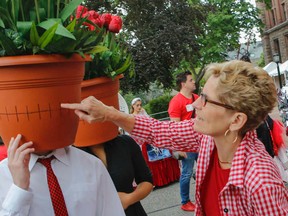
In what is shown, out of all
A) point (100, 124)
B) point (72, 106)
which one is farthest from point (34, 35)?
point (100, 124)

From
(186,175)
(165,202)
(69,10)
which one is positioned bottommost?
(165,202)

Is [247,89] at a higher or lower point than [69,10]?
lower

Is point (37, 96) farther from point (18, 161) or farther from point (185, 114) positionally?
point (185, 114)

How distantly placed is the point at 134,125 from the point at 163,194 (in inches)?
181

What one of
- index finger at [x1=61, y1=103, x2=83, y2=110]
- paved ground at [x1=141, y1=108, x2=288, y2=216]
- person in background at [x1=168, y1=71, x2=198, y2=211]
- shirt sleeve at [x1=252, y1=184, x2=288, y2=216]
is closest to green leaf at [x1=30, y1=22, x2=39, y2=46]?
index finger at [x1=61, y1=103, x2=83, y2=110]

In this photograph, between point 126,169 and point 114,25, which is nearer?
point 114,25

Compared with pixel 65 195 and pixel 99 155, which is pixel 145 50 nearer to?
pixel 99 155

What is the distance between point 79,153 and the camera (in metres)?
1.58

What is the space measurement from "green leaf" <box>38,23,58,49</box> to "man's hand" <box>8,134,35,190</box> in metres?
0.31

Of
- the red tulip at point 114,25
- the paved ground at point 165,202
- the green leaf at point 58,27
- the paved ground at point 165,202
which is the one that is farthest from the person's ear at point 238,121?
the paved ground at point 165,202

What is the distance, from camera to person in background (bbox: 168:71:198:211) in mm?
5172

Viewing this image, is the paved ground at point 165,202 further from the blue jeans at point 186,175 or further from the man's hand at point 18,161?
the man's hand at point 18,161

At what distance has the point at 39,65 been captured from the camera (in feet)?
3.99

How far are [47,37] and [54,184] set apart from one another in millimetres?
537
